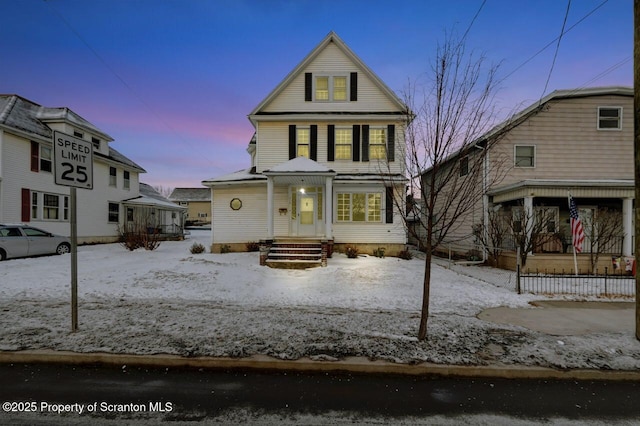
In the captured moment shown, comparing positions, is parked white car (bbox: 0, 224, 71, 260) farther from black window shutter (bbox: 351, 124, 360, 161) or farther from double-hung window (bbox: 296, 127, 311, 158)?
black window shutter (bbox: 351, 124, 360, 161)

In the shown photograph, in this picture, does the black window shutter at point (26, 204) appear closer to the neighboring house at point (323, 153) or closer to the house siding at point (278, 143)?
the neighboring house at point (323, 153)

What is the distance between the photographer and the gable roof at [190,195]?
55.8 m

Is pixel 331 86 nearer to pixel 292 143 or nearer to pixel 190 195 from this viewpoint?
pixel 292 143

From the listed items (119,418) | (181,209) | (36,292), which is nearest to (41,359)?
(119,418)

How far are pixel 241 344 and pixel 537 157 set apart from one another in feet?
52.3

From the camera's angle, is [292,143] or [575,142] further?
[292,143]

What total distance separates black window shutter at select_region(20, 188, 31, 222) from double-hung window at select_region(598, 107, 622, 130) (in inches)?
1195

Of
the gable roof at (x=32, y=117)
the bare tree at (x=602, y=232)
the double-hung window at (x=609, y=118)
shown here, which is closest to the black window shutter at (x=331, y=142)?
the bare tree at (x=602, y=232)

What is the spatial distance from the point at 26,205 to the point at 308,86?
684 inches

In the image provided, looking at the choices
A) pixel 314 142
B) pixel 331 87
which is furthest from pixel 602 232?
pixel 331 87

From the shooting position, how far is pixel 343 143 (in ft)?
53.2

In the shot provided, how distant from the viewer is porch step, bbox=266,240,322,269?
11633 millimetres

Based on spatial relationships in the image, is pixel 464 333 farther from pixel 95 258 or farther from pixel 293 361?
pixel 95 258

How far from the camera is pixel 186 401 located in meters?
3.39
